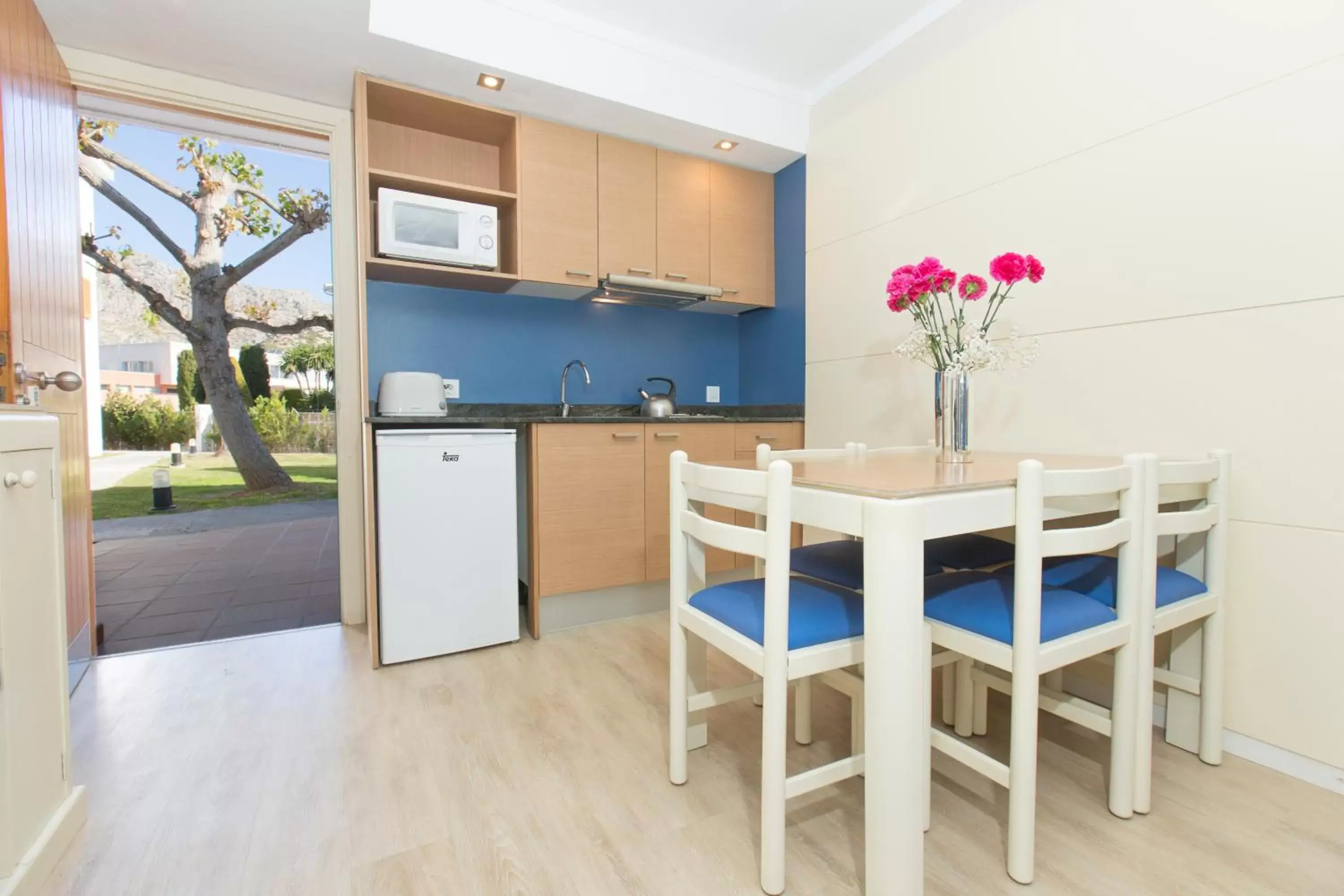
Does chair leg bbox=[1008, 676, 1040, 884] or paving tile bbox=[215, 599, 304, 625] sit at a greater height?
chair leg bbox=[1008, 676, 1040, 884]

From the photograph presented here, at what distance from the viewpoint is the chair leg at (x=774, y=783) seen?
110 centimetres

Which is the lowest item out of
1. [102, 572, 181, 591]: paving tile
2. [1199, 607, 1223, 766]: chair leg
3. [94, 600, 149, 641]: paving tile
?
[94, 600, 149, 641]: paving tile

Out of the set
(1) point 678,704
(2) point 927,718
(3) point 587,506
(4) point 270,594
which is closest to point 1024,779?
(2) point 927,718

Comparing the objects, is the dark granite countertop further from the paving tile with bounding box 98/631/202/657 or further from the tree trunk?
the tree trunk

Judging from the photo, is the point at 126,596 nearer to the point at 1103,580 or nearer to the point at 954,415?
the point at 954,415

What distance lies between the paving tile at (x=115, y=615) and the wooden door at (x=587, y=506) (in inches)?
74.6

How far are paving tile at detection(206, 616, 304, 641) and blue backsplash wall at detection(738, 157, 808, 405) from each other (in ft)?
8.58

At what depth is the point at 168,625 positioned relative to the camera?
2646mm

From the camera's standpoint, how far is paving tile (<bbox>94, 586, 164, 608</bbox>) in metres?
2.90

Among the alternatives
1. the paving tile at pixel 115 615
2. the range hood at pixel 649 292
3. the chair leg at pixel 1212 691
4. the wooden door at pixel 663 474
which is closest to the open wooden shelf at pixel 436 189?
the range hood at pixel 649 292

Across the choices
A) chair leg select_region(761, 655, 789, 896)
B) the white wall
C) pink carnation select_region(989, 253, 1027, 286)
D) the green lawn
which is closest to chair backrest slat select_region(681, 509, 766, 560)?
chair leg select_region(761, 655, 789, 896)

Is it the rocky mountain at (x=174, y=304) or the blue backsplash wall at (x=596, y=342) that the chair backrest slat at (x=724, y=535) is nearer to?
the blue backsplash wall at (x=596, y=342)

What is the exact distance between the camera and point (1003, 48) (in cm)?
214

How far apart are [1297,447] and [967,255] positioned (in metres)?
1.15
